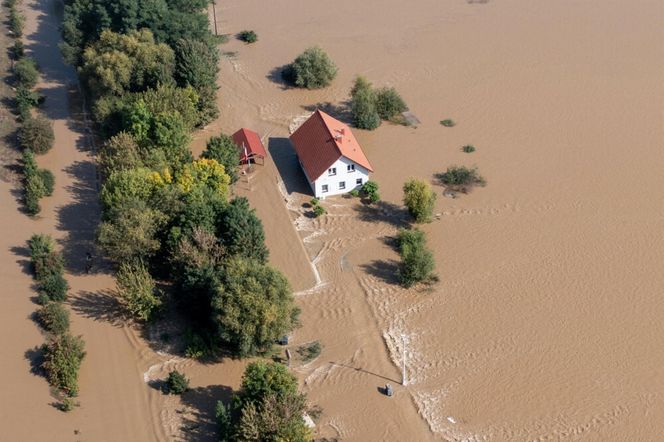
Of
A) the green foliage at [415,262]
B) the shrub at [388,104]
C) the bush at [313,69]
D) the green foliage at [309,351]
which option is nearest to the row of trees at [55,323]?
the green foliage at [309,351]

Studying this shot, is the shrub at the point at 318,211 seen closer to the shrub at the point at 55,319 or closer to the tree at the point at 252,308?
the tree at the point at 252,308

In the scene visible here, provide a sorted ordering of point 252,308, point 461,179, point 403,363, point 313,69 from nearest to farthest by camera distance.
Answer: point 252,308 < point 403,363 < point 461,179 < point 313,69

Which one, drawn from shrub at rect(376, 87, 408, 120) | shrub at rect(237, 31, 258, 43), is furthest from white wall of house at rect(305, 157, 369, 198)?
shrub at rect(237, 31, 258, 43)

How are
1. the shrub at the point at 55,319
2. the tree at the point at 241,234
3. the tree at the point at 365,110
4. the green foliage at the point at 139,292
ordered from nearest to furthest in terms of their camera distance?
the green foliage at the point at 139,292, the shrub at the point at 55,319, the tree at the point at 241,234, the tree at the point at 365,110

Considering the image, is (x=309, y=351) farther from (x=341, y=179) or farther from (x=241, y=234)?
(x=341, y=179)

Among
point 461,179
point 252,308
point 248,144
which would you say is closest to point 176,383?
point 252,308

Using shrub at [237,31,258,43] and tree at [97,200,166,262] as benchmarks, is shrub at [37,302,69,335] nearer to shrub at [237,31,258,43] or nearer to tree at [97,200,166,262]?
tree at [97,200,166,262]
